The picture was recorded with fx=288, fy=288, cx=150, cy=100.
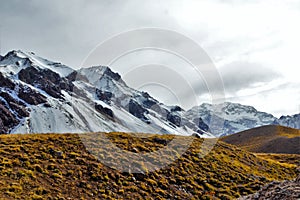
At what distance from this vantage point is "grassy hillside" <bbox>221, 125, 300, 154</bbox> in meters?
120

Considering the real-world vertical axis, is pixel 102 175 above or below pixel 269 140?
below

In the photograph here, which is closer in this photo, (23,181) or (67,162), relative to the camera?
(23,181)

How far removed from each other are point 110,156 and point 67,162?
5.42 metres

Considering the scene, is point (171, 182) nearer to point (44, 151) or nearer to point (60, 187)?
point (60, 187)

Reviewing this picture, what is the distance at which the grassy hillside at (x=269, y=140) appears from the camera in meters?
120

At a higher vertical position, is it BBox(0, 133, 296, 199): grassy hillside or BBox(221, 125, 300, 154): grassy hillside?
BBox(221, 125, 300, 154): grassy hillside

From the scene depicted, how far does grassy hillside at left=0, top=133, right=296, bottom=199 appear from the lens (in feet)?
82.6

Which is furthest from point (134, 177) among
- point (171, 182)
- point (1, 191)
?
point (1, 191)

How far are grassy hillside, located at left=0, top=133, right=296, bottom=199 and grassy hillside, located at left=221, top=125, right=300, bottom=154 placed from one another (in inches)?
3411

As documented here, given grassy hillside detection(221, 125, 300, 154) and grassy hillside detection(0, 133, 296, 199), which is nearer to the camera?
grassy hillside detection(0, 133, 296, 199)

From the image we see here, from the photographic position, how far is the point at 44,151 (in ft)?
105

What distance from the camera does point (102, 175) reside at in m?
29.1

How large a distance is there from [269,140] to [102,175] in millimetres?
123655

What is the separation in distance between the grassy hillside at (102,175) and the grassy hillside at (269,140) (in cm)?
8663
